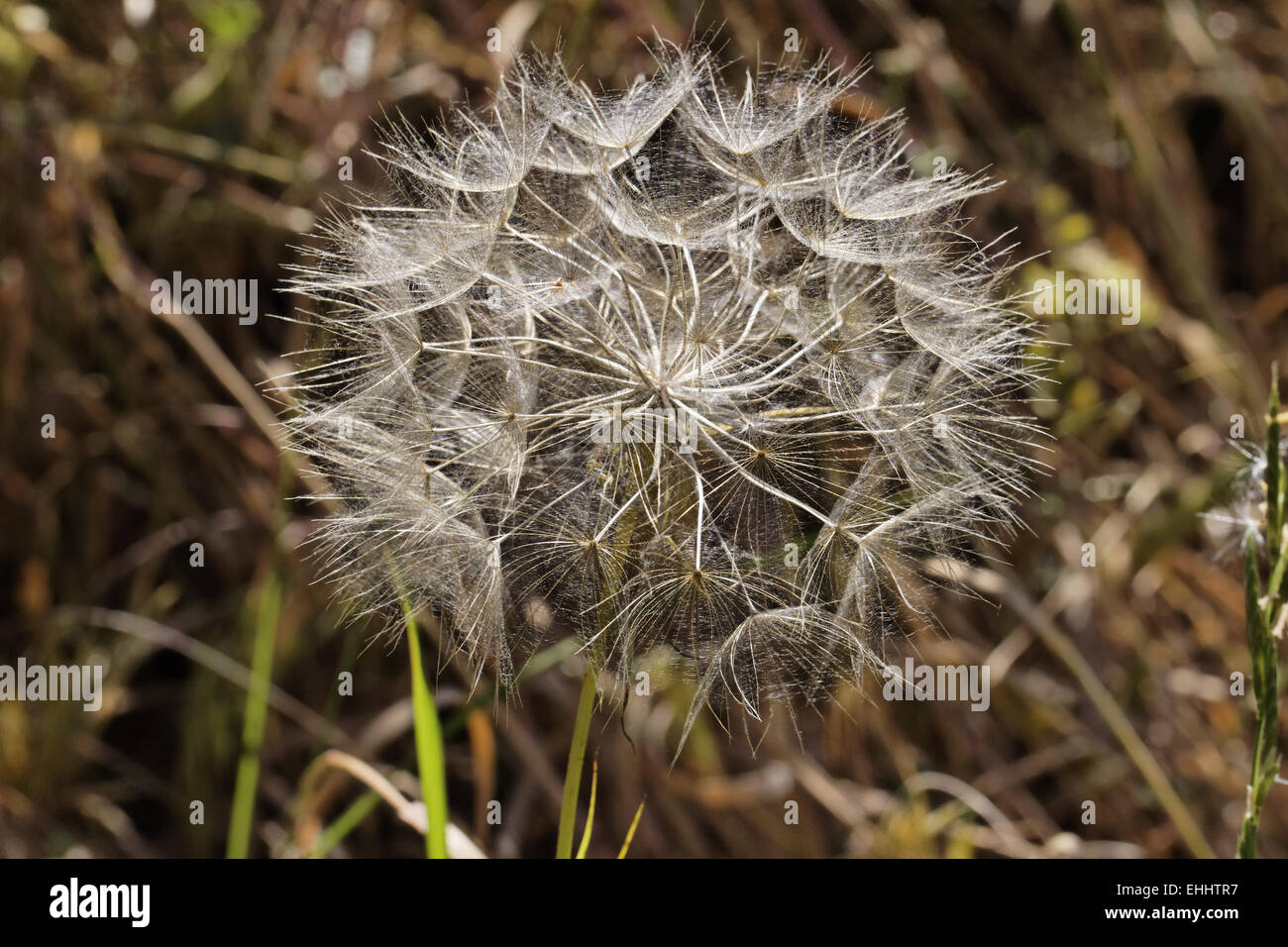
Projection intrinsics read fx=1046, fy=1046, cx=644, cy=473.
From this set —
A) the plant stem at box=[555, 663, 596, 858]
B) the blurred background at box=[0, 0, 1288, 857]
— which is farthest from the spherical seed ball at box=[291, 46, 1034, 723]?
the blurred background at box=[0, 0, 1288, 857]

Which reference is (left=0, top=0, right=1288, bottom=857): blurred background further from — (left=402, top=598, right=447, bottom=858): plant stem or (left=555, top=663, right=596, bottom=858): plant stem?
(left=555, top=663, right=596, bottom=858): plant stem

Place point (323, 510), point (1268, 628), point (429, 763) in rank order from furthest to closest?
point (323, 510)
point (429, 763)
point (1268, 628)

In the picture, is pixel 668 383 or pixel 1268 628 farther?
pixel 668 383

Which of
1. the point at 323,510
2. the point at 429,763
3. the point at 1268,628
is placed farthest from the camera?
the point at 323,510

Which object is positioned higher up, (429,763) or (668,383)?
(668,383)

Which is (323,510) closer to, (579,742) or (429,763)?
(429,763)

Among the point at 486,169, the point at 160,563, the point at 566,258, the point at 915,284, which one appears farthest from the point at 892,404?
the point at 160,563

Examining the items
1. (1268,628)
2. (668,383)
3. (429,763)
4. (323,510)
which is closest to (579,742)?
(429,763)

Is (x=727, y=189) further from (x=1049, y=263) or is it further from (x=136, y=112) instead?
(x=136, y=112)
